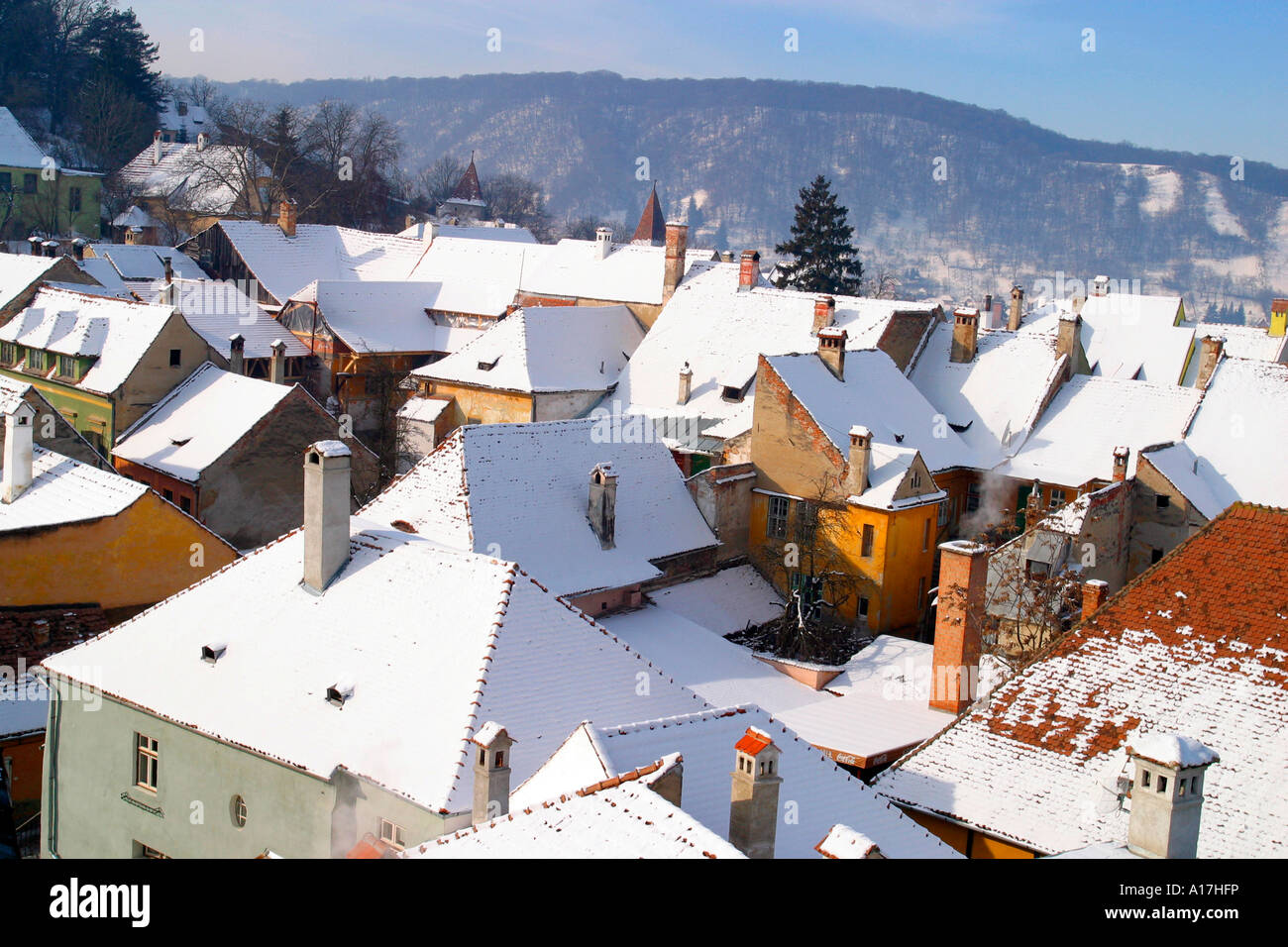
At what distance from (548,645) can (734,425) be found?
22251mm

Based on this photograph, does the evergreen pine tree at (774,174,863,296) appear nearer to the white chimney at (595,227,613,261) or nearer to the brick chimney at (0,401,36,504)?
the white chimney at (595,227,613,261)

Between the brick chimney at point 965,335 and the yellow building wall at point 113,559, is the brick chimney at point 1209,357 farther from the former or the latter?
the yellow building wall at point 113,559

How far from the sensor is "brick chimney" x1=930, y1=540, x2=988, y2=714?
83.6ft

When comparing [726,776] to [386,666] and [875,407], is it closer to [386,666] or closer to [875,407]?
[386,666]

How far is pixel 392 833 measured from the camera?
18.4 metres

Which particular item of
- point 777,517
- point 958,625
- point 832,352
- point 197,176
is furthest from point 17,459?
point 197,176

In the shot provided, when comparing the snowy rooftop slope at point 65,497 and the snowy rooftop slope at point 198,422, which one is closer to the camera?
the snowy rooftop slope at point 65,497

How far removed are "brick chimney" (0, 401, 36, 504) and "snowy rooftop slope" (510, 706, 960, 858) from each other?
17367 mm

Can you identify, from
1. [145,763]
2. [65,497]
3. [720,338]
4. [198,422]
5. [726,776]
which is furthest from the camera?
[720,338]

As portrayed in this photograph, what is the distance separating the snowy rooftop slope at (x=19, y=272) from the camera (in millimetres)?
49469

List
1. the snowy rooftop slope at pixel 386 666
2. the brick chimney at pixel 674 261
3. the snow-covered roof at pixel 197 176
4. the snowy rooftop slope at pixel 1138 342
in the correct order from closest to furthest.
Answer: the snowy rooftop slope at pixel 386 666 < the brick chimney at pixel 674 261 < the snowy rooftop slope at pixel 1138 342 < the snow-covered roof at pixel 197 176

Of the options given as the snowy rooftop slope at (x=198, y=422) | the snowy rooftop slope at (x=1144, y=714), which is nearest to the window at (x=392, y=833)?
the snowy rooftop slope at (x=1144, y=714)

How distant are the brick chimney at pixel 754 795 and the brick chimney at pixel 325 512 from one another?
9.29 m

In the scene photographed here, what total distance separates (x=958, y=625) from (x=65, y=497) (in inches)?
706
